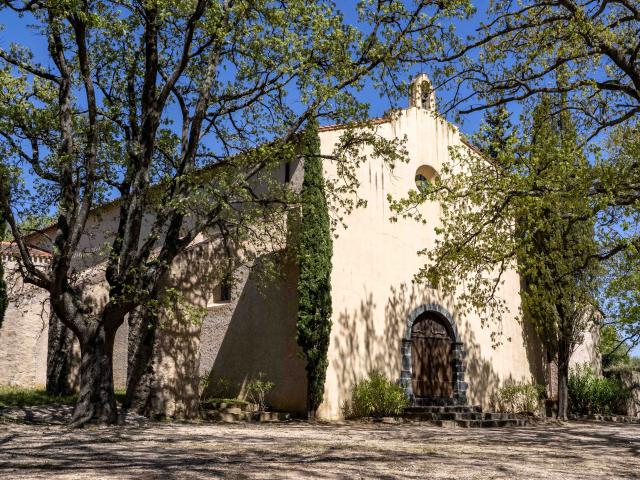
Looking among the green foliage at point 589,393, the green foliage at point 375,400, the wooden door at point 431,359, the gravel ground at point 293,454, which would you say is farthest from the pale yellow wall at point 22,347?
the green foliage at point 589,393

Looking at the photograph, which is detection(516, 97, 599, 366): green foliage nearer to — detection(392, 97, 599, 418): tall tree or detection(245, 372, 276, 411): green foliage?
detection(392, 97, 599, 418): tall tree

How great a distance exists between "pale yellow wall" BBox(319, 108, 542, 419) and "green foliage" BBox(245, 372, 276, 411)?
5.30 ft

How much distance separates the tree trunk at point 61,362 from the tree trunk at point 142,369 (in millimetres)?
2502

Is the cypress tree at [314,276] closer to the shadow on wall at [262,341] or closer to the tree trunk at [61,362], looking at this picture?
the shadow on wall at [262,341]

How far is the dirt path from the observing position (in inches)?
249

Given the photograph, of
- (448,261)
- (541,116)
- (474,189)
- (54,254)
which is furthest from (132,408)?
(541,116)

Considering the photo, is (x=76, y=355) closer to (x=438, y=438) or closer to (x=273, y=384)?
(x=273, y=384)

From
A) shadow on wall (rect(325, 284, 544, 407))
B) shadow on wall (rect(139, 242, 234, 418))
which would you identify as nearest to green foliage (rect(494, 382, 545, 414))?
shadow on wall (rect(325, 284, 544, 407))

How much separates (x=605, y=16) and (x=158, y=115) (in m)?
9.69

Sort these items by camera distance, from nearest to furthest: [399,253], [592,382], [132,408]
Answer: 1. [132,408]
2. [399,253]
3. [592,382]

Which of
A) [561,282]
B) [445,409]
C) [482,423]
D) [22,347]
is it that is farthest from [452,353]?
[22,347]

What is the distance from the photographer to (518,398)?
20.3 m

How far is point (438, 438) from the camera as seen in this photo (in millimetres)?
11281

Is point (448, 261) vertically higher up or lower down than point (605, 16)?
lower down
